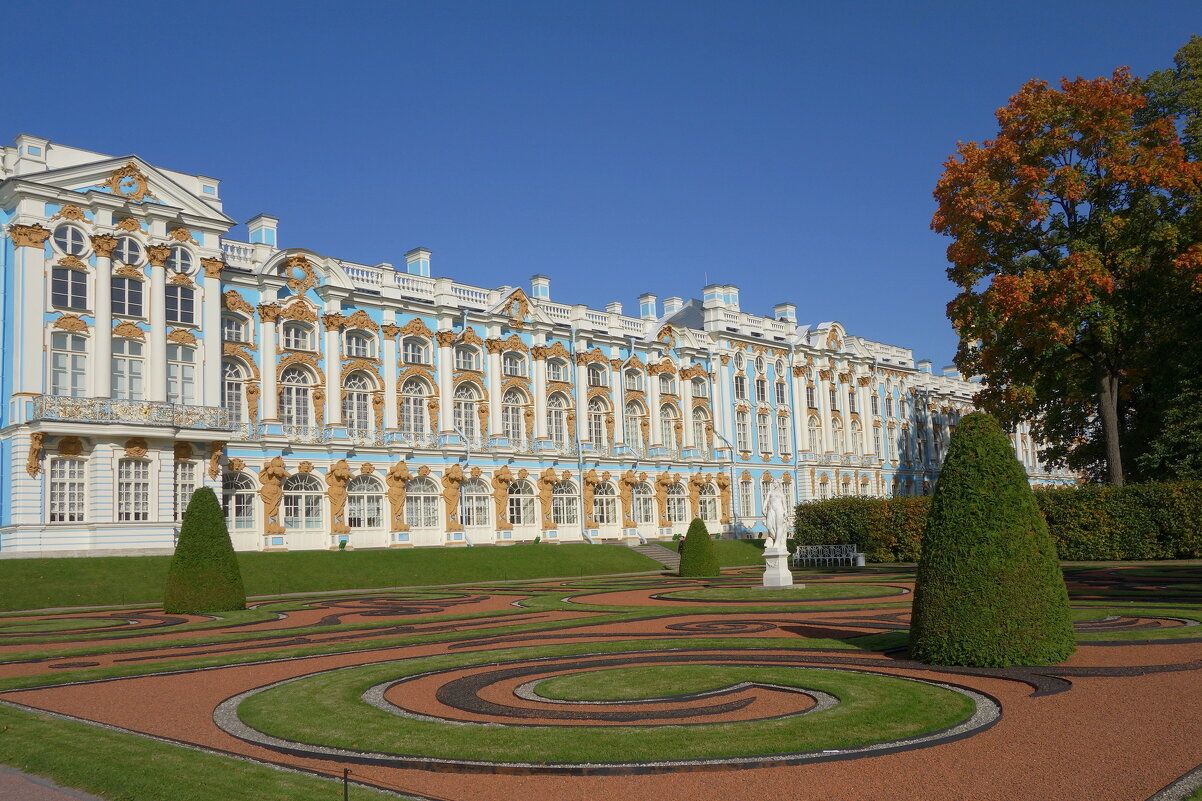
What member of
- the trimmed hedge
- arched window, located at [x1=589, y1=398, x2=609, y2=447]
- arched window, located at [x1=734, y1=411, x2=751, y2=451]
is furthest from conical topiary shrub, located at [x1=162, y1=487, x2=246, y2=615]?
arched window, located at [x1=734, y1=411, x2=751, y2=451]

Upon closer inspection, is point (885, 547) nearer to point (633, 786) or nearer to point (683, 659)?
point (683, 659)

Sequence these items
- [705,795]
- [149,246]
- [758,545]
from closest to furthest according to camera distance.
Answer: [705,795]
[149,246]
[758,545]

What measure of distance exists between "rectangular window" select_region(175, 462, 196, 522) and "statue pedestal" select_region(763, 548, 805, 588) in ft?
70.9

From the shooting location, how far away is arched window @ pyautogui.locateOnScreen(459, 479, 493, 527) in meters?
48.7

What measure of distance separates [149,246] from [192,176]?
4021 mm

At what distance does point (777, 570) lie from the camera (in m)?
28.1

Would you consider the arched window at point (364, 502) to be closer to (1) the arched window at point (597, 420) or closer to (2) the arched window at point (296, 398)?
(2) the arched window at point (296, 398)

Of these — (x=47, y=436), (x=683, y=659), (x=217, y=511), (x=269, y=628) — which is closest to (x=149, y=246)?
(x=47, y=436)

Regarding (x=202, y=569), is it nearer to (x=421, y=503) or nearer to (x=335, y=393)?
(x=335, y=393)

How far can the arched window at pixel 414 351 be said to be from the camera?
47.9m

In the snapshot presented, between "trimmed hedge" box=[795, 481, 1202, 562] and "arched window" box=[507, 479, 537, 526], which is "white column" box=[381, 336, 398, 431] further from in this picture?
"trimmed hedge" box=[795, 481, 1202, 562]

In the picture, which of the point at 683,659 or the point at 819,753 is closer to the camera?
the point at 819,753

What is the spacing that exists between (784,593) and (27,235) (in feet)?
91.6

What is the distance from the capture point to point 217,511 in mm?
25391
